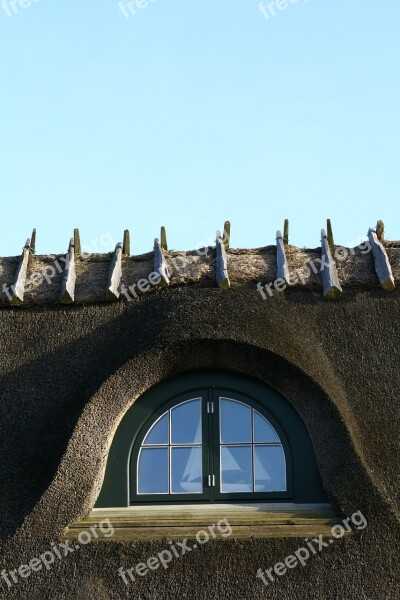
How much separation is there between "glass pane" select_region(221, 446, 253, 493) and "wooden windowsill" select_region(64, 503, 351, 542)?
0.13 metres

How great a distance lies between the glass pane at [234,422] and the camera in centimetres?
608

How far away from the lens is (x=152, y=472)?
6.04 metres

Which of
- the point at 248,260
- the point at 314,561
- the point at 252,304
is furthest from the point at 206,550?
the point at 248,260

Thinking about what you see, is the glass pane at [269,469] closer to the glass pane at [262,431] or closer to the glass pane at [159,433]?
the glass pane at [262,431]

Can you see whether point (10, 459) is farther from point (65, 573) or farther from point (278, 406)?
point (278, 406)

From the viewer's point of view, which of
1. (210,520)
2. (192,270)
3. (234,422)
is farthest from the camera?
(192,270)

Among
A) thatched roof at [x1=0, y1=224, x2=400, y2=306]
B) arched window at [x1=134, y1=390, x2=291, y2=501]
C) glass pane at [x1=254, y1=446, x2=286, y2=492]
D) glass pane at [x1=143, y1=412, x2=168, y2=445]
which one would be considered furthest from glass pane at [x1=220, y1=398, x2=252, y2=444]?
thatched roof at [x1=0, y1=224, x2=400, y2=306]

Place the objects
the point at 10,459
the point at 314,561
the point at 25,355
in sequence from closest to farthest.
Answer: the point at 314,561 → the point at 10,459 → the point at 25,355

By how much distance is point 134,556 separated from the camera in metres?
5.51

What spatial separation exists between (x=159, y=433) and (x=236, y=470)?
1.85 ft

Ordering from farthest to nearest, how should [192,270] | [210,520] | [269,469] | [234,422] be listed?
1. [192,270]
2. [234,422]
3. [269,469]
4. [210,520]

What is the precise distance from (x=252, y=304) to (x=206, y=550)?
5.62 ft

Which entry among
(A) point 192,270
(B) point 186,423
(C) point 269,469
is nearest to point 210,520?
(C) point 269,469

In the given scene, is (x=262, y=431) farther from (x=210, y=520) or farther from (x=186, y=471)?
(x=210, y=520)
